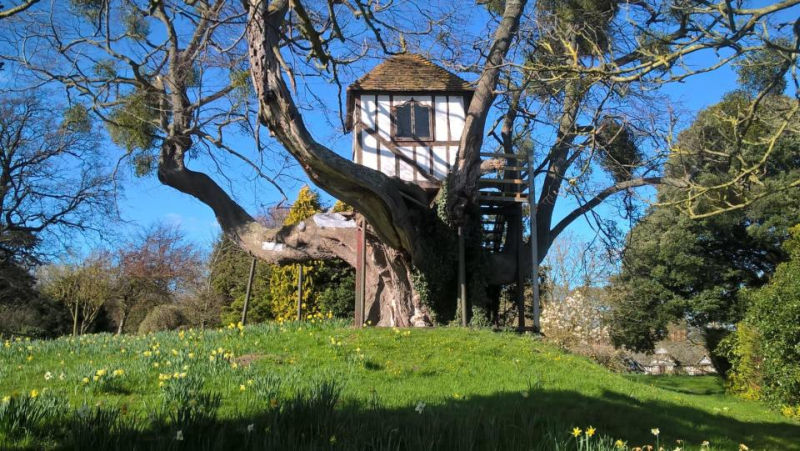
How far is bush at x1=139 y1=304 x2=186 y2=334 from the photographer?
71.9 ft

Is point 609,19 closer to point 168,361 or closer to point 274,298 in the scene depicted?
point 168,361

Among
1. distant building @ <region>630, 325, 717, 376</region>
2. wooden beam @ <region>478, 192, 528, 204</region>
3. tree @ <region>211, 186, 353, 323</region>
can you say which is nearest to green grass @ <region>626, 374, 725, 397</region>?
distant building @ <region>630, 325, 717, 376</region>

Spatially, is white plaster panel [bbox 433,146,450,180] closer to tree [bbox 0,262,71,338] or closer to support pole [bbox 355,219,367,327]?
support pole [bbox 355,219,367,327]

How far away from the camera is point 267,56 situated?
28.7 ft

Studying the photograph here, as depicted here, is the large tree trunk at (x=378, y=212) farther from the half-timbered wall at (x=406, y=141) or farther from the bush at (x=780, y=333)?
the bush at (x=780, y=333)

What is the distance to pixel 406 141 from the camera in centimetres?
1527

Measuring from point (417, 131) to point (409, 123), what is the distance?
1.02 ft

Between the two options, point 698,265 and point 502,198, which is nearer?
point 502,198

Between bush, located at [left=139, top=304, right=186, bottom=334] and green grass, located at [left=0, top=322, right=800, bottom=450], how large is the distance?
1164 cm

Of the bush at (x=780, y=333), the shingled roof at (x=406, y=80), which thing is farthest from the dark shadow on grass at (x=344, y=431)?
the shingled roof at (x=406, y=80)

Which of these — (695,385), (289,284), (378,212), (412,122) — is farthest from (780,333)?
(289,284)

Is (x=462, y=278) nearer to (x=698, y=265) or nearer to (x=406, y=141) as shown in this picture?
(x=406, y=141)

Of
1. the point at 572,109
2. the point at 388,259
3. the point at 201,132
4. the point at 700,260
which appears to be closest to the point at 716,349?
the point at 700,260

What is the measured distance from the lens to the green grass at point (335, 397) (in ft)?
11.5
